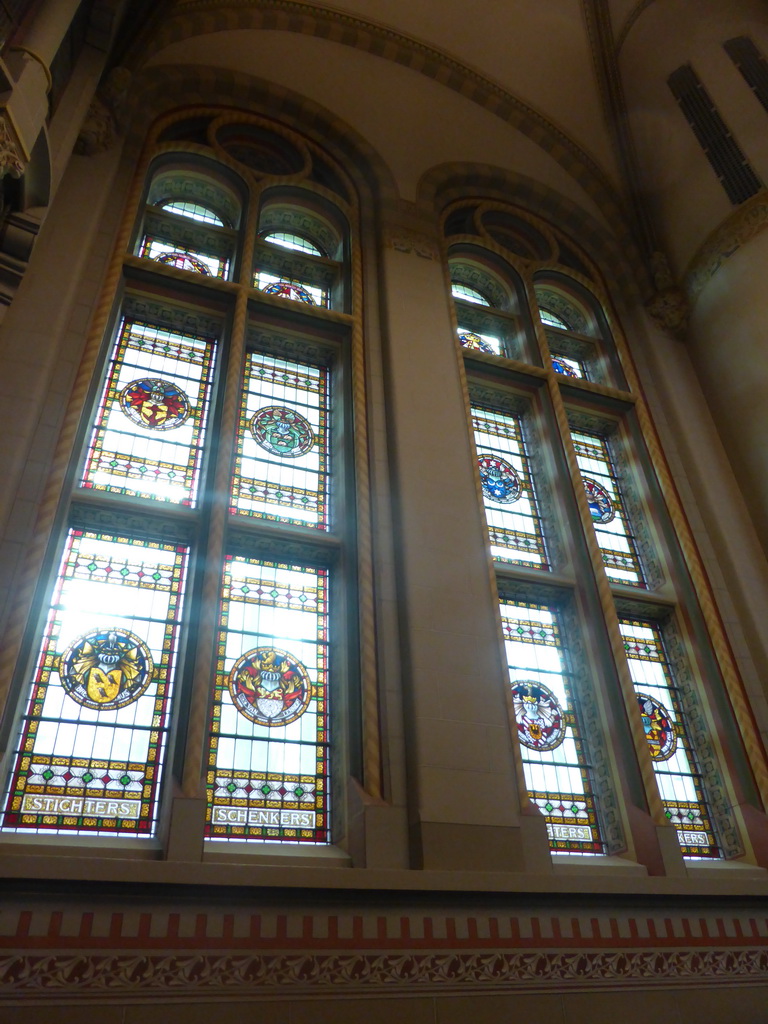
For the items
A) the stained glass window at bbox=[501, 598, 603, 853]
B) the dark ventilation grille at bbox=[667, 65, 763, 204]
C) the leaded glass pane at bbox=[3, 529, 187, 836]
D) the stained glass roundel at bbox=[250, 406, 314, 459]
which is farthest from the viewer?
the dark ventilation grille at bbox=[667, 65, 763, 204]

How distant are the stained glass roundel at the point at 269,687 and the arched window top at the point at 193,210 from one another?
4889mm

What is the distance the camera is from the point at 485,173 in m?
10.1

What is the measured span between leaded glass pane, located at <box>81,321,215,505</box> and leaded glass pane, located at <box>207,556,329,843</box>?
2.76 ft

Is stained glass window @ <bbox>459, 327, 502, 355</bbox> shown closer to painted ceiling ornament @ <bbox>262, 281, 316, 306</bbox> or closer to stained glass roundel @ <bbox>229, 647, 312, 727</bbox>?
painted ceiling ornament @ <bbox>262, 281, 316, 306</bbox>

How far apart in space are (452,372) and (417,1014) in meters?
4.89

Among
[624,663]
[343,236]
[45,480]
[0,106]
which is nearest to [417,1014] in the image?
[624,663]

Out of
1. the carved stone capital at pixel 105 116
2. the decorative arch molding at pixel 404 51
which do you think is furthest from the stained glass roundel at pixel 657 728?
the carved stone capital at pixel 105 116

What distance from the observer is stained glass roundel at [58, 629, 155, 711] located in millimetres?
4848

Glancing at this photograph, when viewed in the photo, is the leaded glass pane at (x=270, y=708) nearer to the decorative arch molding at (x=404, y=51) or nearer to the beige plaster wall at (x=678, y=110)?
the decorative arch molding at (x=404, y=51)

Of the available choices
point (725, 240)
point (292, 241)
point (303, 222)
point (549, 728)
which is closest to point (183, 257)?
point (292, 241)

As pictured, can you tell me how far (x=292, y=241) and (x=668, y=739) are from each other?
6.11m

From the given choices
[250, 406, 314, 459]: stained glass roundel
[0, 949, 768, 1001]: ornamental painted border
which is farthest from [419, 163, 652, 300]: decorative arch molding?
[0, 949, 768, 1001]: ornamental painted border

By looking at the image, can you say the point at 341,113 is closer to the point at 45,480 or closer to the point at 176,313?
the point at 176,313

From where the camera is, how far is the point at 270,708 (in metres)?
5.25
